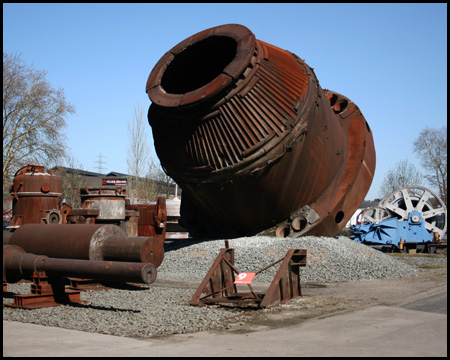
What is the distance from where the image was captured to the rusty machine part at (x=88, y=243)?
823 cm

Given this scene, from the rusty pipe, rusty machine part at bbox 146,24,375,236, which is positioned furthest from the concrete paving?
rusty machine part at bbox 146,24,375,236

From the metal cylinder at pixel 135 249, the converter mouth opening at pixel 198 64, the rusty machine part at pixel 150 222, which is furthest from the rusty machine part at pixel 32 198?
the metal cylinder at pixel 135 249

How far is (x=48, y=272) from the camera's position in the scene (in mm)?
8570

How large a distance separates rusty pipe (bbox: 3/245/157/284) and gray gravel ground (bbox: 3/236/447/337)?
56 centimetres

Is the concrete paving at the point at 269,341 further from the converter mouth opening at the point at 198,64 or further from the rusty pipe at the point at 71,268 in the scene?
the converter mouth opening at the point at 198,64

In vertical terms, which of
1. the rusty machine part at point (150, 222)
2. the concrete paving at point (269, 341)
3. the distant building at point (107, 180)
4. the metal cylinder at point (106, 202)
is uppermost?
the distant building at point (107, 180)

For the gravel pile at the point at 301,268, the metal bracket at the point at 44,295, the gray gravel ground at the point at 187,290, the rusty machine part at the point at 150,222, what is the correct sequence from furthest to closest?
the rusty machine part at the point at 150,222
the gravel pile at the point at 301,268
the metal bracket at the point at 44,295
the gray gravel ground at the point at 187,290

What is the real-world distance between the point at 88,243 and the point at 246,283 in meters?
2.73

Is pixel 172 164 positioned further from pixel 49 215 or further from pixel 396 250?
pixel 396 250

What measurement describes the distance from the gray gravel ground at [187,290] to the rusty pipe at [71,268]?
56 centimetres

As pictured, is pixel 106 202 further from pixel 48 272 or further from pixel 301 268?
pixel 48 272

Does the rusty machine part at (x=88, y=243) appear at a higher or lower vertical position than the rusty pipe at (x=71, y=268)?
higher

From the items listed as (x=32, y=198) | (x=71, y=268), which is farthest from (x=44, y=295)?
(x=32, y=198)

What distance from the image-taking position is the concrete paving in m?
5.25
